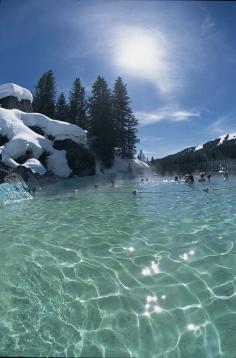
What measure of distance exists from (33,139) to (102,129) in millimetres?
14818

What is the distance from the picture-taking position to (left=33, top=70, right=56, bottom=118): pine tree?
5284 cm

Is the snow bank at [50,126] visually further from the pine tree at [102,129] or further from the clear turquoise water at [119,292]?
the clear turquoise water at [119,292]

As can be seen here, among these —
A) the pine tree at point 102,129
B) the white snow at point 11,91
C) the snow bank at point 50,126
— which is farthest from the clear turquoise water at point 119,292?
the white snow at point 11,91

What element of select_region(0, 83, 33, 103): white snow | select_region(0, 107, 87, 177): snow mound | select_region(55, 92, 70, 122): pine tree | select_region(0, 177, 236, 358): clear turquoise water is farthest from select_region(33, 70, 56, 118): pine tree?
select_region(0, 177, 236, 358): clear turquoise water

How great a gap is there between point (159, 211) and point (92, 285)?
7391mm

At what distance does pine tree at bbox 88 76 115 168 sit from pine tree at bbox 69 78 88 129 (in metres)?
6.36

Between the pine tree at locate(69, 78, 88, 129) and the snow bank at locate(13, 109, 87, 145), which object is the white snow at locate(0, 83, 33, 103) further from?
the pine tree at locate(69, 78, 88, 129)

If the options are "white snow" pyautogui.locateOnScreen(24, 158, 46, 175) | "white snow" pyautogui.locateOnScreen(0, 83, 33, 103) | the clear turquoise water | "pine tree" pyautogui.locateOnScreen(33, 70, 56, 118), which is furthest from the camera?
"pine tree" pyautogui.locateOnScreen(33, 70, 56, 118)

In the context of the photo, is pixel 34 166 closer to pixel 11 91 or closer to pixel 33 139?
pixel 33 139

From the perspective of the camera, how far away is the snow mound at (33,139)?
3038 cm

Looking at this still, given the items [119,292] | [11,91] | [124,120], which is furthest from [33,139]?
[119,292]

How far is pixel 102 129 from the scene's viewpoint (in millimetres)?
46000

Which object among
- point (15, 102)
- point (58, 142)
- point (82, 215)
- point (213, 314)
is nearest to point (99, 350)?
point (213, 314)

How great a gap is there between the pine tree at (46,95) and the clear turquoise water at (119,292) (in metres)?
47.6
